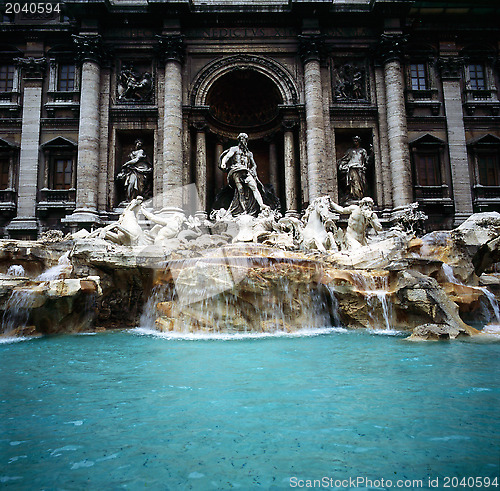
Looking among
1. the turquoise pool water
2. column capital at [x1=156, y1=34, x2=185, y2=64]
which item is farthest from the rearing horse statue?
column capital at [x1=156, y1=34, x2=185, y2=64]

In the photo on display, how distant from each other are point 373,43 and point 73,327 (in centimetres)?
1693

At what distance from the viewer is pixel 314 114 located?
1566 centimetres

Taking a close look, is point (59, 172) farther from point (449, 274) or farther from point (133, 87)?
point (449, 274)

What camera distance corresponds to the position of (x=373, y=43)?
54.5 feet

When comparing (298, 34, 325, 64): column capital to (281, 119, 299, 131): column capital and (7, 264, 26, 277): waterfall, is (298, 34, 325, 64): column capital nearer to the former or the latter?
(281, 119, 299, 131): column capital

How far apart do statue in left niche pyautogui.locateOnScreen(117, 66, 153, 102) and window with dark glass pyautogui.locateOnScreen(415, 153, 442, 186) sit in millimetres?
12769

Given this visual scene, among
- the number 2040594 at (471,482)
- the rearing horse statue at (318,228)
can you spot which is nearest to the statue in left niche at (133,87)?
the rearing horse statue at (318,228)

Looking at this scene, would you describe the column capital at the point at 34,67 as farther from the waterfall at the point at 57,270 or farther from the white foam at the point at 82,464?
the white foam at the point at 82,464

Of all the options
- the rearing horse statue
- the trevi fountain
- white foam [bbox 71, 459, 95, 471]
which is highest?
the rearing horse statue

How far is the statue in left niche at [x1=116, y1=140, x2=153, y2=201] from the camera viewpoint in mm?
15907

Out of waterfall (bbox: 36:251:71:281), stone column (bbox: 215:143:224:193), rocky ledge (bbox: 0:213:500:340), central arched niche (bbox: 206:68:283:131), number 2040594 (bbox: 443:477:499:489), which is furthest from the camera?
stone column (bbox: 215:143:224:193)

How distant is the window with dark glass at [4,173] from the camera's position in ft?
54.1

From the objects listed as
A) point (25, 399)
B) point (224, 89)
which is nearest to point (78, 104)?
point (224, 89)

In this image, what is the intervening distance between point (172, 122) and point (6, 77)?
8816mm
